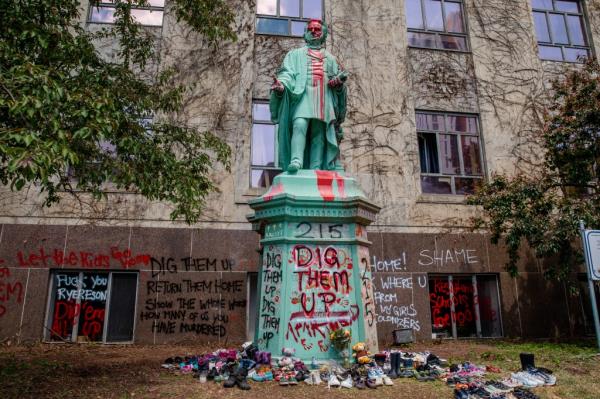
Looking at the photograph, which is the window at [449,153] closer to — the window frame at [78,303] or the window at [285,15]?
the window at [285,15]

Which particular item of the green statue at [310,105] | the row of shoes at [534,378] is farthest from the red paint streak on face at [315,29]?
the row of shoes at [534,378]

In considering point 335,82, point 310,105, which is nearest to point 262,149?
point 310,105

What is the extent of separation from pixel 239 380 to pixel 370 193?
24.9ft

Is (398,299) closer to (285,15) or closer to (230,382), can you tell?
(230,382)

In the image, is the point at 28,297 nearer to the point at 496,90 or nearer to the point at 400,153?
the point at 400,153

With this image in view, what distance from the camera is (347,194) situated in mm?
6293

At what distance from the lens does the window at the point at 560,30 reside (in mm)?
13914

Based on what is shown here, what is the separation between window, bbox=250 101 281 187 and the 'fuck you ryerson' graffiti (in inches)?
233

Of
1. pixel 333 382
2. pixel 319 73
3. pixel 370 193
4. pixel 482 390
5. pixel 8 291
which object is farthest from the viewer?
pixel 370 193

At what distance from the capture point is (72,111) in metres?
5.31

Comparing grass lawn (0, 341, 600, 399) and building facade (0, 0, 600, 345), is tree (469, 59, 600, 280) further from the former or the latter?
grass lawn (0, 341, 600, 399)

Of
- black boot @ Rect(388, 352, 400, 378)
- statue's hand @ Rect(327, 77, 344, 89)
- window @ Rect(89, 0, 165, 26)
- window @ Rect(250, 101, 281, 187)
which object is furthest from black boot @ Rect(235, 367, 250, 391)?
window @ Rect(89, 0, 165, 26)

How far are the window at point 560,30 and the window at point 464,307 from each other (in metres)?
7.68

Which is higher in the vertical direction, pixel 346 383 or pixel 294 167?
pixel 294 167
